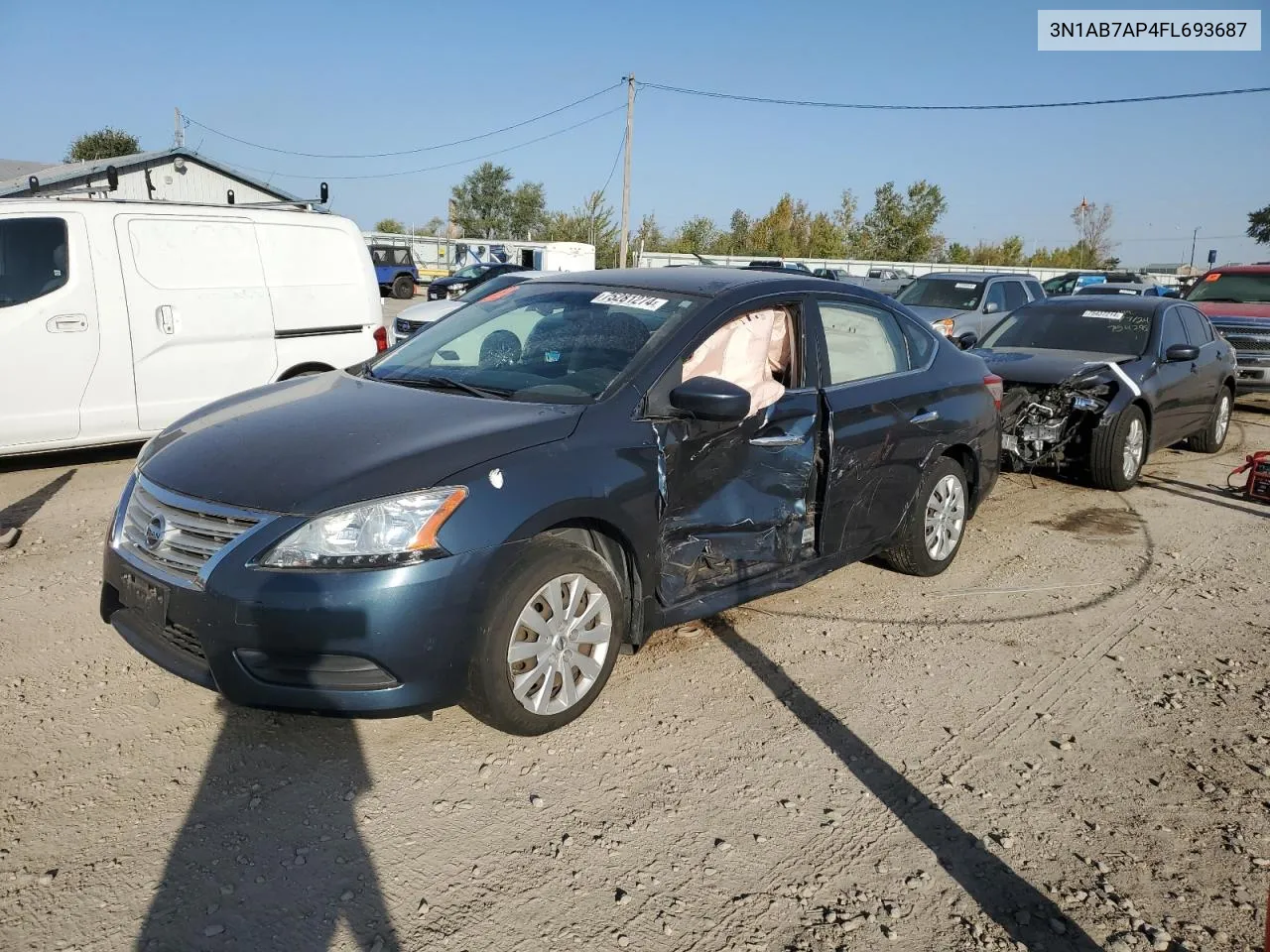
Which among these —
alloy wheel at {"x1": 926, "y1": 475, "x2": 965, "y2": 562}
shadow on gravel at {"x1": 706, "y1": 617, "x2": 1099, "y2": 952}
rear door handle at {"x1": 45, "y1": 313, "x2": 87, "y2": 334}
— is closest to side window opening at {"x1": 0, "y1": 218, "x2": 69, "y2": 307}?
rear door handle at {"x1": 45, "y1": 313, "x2": 87, "y2": 334}

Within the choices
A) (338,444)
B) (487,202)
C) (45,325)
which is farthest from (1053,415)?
(487,202)

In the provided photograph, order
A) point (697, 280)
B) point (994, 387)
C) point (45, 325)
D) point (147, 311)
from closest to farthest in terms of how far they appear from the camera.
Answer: point (697, 280) → point (994, 387) → point (45, 325) → point (147, 311)

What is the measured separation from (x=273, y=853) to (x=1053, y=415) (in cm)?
666

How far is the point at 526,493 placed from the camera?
320 centimetres

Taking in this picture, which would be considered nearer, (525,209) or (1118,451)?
(1118,451)

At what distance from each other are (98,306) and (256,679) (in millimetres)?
4980

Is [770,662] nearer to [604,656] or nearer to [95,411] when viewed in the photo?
[604,656]

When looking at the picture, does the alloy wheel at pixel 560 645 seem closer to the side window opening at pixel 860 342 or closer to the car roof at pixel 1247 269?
the side window opening at pixel 860 342

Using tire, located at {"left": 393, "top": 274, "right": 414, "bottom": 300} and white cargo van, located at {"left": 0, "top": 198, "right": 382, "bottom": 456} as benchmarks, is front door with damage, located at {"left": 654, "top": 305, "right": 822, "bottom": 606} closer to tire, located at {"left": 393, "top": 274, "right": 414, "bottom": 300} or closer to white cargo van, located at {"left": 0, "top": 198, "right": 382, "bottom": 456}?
white cargo van, located at {"left": 0, "top": 198, "right": 382, "bottom": 456}

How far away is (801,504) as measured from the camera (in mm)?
4270

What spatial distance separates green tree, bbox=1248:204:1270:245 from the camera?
68125 millimetres

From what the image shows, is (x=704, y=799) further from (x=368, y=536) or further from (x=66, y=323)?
(x=66, y=323)

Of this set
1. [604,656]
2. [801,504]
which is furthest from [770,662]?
[604,656]

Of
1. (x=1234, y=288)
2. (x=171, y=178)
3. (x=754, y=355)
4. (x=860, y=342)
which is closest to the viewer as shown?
(x=754, y=355)
